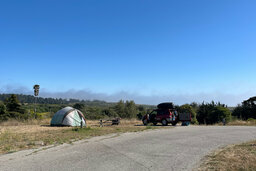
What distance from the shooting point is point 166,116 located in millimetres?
22141

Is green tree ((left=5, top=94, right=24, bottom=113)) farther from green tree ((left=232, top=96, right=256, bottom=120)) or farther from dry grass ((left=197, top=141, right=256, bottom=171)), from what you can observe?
dry grass ((left=197, top=141, right=256, bottom=171))

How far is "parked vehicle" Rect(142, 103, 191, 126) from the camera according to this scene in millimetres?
22141

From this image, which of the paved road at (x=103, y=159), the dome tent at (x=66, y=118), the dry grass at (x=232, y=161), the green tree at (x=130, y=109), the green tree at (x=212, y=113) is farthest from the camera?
the green tree at (x=130, y=109)

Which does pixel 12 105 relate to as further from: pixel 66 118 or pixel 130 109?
pixel 66 118

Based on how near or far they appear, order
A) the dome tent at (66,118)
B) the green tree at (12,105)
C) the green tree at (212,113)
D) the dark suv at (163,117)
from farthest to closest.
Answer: the green tree at (12,105)
the green tree at (212,113)
the dark suv at (163,117)
the dome tent at (66,118)

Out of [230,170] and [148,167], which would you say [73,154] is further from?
[230,170]

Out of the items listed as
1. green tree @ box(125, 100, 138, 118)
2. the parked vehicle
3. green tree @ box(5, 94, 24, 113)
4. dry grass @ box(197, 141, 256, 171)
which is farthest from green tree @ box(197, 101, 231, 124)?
green tree @ box(5, 94, 24, 113)

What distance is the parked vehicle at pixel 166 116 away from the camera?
22141 millimetres


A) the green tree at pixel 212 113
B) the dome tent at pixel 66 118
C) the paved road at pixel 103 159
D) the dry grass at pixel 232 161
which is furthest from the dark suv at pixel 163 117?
the dry grass at pixel 232 161

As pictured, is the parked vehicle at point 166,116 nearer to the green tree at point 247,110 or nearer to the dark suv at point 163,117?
the dark suv at point 163,117

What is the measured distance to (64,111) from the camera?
833 inches

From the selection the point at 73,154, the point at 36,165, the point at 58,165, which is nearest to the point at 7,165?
the point at 36,165

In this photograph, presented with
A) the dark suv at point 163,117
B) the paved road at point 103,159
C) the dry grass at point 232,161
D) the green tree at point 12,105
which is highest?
the green tree at point 12,105

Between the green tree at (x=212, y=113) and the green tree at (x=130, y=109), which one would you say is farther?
the green tree at (x=130, y=109)
